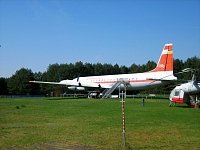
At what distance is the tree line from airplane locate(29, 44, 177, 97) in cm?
4101

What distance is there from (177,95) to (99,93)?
3371cm

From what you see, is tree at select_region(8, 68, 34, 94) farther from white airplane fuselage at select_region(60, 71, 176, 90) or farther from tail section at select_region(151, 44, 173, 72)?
tail section at select_region(151, 44, 173, 72)

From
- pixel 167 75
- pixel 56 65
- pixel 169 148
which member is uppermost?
pixel 56 65

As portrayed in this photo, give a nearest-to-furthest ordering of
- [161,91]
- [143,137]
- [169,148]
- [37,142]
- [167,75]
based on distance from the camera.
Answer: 1. [169,148]
2. [37,142]
3. [143,137]
4. [167,75]
5. [161,91]

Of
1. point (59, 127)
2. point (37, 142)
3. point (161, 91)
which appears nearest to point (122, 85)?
point (161, 91)

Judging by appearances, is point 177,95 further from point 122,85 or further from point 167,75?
point 122,85

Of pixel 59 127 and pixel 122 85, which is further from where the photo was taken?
pixel 122 85

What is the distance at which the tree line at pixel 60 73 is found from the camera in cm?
12631

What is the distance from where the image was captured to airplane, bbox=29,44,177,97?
5984 cm

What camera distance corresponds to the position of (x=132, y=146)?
10.9m

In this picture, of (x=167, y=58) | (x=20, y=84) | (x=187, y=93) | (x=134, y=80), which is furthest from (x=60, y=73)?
(x=187, y=93)

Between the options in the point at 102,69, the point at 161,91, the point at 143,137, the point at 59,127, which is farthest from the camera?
the point at 102,69

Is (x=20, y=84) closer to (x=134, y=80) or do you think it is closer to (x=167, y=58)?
(x=134, y=80)

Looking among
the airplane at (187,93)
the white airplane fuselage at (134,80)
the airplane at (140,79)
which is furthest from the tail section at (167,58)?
the airplane at (187,93)
